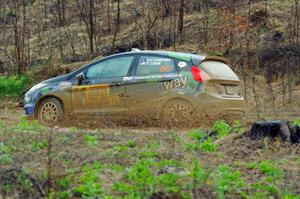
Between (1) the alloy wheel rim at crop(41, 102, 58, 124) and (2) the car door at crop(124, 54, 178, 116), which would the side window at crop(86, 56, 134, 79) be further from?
(1) the alloy wheel rim at crop(41, 102, 58, 124)

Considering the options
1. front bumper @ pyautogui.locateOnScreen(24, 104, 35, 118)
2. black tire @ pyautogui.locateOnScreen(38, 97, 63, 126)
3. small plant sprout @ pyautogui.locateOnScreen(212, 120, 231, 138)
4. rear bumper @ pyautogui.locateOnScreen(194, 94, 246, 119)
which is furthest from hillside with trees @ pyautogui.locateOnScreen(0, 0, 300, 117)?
small plant sprout @ pyautogui.locateOnScreen(212, 120, 231, 138)

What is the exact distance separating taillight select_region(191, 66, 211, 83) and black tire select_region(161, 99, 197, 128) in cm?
46

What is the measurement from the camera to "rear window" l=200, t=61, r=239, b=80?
11.9 metres

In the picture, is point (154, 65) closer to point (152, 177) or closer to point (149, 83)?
point (149, 83)

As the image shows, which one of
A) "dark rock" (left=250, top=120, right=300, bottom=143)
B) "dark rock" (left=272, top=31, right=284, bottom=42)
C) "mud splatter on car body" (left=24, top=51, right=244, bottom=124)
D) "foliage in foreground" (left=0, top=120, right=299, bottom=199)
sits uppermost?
"dark rock" (left=272, top=31, right=284, bottom=42)

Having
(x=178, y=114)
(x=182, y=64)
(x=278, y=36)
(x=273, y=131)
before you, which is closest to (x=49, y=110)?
(x=178, y=114)

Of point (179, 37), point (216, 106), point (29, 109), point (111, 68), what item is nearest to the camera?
point (216, 106)

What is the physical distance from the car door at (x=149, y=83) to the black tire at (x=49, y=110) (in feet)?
4.71

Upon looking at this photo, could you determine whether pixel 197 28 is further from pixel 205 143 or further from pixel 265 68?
pixel 205 143

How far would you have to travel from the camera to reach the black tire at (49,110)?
12773 mm

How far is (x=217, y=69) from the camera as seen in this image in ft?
39.6

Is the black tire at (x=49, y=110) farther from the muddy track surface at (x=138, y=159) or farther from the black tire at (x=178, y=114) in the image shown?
the muddy track surface at (x=138, y=159)

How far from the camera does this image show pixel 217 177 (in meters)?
6.21

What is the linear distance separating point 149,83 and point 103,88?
3.01 ft
